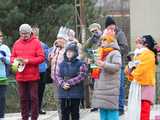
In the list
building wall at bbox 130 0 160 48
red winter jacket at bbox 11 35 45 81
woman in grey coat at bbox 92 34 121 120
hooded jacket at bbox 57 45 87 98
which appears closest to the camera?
woman in grey coat at bbox 92 34 121 120

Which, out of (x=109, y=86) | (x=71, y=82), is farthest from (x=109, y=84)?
(x=71, y=82)

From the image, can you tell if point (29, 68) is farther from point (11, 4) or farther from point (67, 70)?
point (11, 4)

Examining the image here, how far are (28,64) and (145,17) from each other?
751 cm

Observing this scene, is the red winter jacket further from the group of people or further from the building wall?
the building wall

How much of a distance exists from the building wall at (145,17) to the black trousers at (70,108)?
25.4ft

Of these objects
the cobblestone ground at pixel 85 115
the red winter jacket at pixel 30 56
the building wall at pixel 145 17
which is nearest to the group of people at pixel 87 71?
the red winter jacket at pixel 30 56

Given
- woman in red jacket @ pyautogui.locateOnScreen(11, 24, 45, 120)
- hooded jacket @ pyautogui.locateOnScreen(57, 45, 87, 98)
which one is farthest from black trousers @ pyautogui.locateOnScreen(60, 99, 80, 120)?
woman in red jacket @ pyautogui.locateOnScreen(11, 24, 45, 120)

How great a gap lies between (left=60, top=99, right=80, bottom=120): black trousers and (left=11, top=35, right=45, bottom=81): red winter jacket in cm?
104

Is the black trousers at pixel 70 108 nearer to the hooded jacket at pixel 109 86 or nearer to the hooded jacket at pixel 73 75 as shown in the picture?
the hooded jacket at pixel 73 75

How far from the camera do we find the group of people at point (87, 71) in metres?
10.2

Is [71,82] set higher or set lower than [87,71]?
lower

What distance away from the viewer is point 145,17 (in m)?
18.6

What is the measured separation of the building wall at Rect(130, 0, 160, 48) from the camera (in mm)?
18406

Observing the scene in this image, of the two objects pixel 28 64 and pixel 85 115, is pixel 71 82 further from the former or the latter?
pixel 85 115
